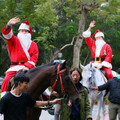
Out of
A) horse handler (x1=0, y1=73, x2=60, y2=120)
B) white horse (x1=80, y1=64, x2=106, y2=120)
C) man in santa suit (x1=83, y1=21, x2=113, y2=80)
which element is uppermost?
horse handler (x1=0, y1=73, x2=60, y2=120)

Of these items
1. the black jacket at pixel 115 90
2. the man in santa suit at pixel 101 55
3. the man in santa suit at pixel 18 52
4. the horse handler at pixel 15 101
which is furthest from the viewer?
the man in santa suit at pixel 101 55

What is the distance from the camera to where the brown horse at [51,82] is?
17.0ft

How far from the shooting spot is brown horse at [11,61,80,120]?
517cm

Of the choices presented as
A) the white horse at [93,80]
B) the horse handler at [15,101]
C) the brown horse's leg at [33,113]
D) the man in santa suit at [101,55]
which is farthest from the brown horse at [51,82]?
the man in santa suit at [101,55]

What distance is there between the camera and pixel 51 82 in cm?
539

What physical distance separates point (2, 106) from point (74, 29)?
24285 mm

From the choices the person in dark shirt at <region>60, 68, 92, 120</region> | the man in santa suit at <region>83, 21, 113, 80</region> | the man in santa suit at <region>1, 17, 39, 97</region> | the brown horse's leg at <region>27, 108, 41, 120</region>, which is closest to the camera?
the brown horse's leg at <region>27, 108, 41, 120</region>

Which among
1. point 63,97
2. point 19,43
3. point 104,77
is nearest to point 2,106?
point 63,97

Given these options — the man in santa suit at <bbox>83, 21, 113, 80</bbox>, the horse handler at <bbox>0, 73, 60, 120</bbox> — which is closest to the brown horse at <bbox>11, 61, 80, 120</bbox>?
the horse handler at <bbox>0, 73, 60, 120</bbox>

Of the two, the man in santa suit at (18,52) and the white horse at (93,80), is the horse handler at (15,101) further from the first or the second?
the white horse at (93,80)

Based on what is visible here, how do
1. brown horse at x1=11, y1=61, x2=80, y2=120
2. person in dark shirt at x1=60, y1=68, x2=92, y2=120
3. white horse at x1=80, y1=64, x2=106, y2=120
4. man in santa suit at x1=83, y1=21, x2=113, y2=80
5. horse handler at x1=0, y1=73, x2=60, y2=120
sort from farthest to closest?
1. man in santa suit at x1=83, y1=21, x2=113, y2=80
2. white horse at x1=80, y1=64, x2=106, y2=120
3. person in dark shirt at x1=60, y1=68, x2=92, y2=120
4. brown horse at x1=11, y1=61, x2=80, y2=120
5. horse handler at x1=0, y1=73, x2=60, y2=120

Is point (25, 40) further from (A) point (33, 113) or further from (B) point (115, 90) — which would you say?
(B) point (115, 90)

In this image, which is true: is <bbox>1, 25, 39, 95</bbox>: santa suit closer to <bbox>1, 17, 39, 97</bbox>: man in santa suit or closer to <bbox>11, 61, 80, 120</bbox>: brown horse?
<bbox>1, 17, 39, 97</bbox>: man in santa suit

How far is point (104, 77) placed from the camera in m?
10.4
